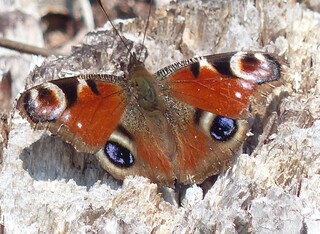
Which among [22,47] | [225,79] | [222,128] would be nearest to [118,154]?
[222,128]

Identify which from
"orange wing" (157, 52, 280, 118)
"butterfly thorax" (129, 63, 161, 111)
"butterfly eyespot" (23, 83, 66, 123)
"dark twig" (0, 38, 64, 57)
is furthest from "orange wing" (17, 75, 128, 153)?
"dark twig" (0, 38, 64, 57)

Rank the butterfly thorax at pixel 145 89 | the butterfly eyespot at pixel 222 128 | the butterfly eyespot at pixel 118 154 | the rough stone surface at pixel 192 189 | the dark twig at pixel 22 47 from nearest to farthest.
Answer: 1. the rough stone surface at pixel 192 189
2. the butterfly eyespot at pixel 118 154
3. the butterfly eyespot at pixel 222 128
4. the butterfly thorax at pixel 145 89
5. the dark twig at pixel 22 47

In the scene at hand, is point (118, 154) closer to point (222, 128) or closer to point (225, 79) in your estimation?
point (222, 128)

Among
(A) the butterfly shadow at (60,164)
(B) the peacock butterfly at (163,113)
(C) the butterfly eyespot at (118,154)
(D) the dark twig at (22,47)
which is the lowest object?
(D) the dark twig at (22,47)

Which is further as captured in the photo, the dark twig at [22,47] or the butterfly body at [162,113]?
the dark twig at [22,47]

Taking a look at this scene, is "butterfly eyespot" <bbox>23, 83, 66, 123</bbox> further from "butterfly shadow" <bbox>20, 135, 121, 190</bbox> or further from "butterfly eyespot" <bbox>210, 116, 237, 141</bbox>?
"butterfly eyespot" <bbox>210, 116, 237, 141</bbox>

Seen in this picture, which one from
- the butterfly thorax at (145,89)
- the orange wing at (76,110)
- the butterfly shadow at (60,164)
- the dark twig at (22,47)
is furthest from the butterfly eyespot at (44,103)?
the dark twig at (22,47)

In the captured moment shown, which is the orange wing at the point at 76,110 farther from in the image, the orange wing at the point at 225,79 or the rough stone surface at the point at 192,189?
the orange wing at the point at 225,79
